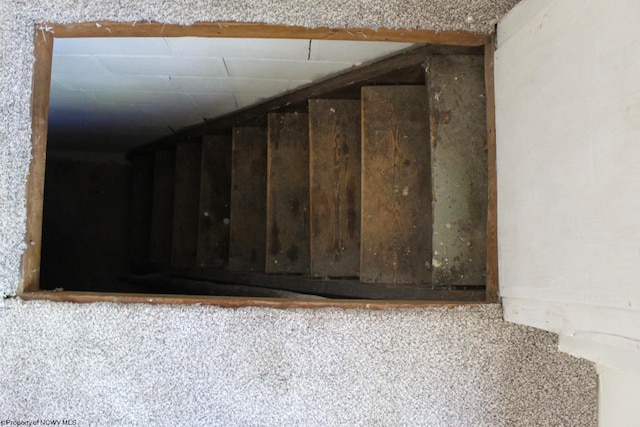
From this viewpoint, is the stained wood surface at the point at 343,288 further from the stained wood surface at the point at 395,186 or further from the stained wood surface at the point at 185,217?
the stained wood surface at the point at 185,217

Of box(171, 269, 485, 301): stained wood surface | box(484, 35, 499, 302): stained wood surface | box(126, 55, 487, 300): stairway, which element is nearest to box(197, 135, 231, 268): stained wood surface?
box(126, 55, 487, 300): stairway

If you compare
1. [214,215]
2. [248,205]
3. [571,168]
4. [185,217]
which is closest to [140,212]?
[185,217]

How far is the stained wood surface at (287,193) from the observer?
227cm

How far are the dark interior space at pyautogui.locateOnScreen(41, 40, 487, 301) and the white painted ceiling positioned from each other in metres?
0.13

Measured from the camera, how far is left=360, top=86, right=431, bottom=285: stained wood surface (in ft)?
6.01

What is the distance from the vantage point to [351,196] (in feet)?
6.77

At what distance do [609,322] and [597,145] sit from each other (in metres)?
0.31

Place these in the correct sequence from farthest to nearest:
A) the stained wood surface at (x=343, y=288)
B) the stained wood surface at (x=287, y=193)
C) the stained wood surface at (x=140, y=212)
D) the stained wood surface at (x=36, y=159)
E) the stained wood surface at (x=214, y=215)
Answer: the stained wood surface at (x=140, y=212), the stained wood surface at (x=214, y=215), the stained wood surface at (x=287, y=193), the stained wood surface at (x=343, y=288), the stained wood surface at (x=36, y=159)

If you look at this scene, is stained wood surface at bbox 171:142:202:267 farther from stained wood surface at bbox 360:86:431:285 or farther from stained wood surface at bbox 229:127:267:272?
stained wood surface at bbox 360:86:431:285

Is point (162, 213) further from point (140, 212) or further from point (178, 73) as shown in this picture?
point (178, 73)

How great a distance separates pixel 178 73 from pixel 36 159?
709 millimetres

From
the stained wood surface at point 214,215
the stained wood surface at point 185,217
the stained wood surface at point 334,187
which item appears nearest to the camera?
the stained wood surface at point 334,187

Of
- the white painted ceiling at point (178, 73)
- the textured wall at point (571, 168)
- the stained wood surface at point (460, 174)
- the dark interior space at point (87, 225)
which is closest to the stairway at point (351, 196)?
the stained wood surface at point (460, 174)

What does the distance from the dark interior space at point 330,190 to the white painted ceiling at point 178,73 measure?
0.42 feet
